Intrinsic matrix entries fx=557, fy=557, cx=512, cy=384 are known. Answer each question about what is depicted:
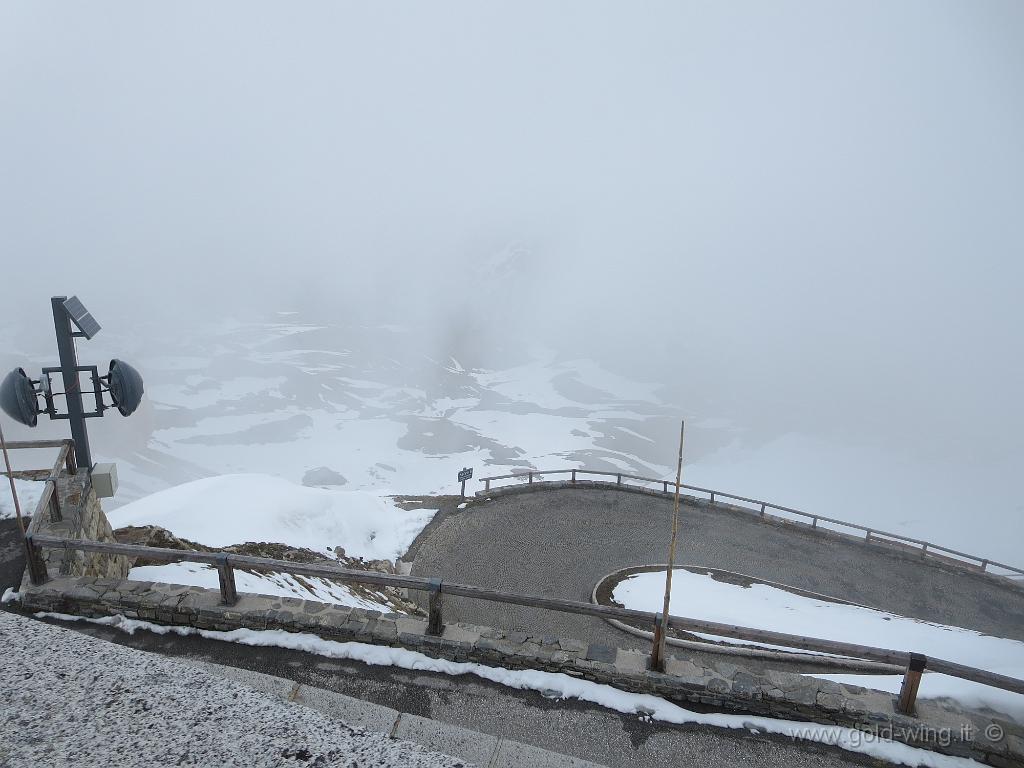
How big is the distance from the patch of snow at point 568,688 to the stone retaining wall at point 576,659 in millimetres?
74

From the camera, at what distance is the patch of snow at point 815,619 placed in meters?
10.7

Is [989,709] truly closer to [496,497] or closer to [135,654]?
[135,654]

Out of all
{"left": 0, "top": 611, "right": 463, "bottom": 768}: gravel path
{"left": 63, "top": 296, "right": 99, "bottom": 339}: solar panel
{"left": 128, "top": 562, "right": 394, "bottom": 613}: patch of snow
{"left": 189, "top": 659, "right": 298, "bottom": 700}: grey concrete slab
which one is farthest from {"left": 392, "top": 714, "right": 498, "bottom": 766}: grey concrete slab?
{"left": 63, "top": 296, "right": 99, "bottom": 339}: solar panel

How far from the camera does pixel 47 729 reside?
8.61 ft

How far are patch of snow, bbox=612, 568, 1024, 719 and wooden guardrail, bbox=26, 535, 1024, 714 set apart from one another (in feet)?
14.9

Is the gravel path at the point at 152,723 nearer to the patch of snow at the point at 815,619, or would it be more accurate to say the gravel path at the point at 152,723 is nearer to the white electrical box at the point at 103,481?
the white electrical box at the point at 103,481

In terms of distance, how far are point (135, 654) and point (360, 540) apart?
1277cm

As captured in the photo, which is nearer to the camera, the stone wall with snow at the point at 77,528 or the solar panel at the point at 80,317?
the stone wall with snow at the point at 77,528

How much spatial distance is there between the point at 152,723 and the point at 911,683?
6.09 meters

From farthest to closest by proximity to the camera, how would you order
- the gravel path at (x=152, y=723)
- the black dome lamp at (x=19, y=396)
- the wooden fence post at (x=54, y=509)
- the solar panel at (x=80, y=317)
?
the solar panel at (x=80, y=317) → the black dome lamp at (x=19, y=396) → the wooden fence post at (x=54, y=509) → the gravel path at (x=152, y=723)

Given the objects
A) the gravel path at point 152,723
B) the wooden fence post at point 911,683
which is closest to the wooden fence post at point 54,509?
the gravel path at point 152,723

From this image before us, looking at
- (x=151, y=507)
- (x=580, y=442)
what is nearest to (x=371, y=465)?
(x=580, y=442)

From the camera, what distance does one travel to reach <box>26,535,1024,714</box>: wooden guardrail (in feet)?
16.9

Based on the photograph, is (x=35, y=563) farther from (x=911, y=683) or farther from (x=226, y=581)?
(x=911, y=683)
